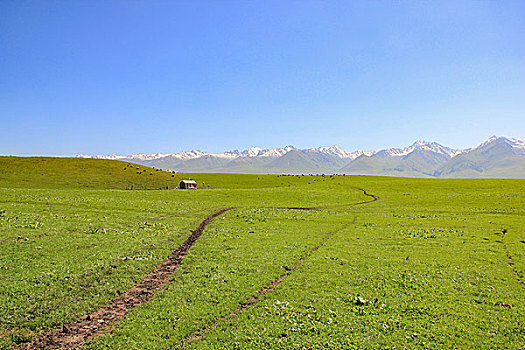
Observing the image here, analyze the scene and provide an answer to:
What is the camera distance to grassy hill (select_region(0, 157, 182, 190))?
75500mm

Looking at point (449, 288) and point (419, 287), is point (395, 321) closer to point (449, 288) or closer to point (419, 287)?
point (419, 287)

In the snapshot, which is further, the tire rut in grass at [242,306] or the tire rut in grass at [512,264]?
the tire rut in grass at [512,264]

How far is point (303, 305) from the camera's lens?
14273 mm

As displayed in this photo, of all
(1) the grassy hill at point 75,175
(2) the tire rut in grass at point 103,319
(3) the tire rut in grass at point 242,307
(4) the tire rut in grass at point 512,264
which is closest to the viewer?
(2) the tire rut in grass at point 103,319

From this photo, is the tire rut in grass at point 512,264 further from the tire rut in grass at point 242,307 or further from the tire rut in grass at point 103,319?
the tire rut in grass at point 103,319

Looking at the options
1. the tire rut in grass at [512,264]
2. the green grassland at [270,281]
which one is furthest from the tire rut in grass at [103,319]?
the tire rut in grass at [512,264]

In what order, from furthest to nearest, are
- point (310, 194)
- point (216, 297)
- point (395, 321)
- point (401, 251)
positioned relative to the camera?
point (310, 194), point (401, 251), point (216, 297), point (395, 321)

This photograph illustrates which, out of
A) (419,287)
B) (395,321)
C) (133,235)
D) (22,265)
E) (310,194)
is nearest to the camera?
(395,321)

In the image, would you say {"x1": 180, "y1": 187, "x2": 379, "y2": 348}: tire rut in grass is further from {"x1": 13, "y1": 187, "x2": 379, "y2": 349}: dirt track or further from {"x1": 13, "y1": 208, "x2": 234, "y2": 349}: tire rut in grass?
{"x1": 13, "y1": 208, "x2": 234, "y2": 349}: tire rut in grass

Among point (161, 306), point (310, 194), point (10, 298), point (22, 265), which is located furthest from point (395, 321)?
point (310, 194)

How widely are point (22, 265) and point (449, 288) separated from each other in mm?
26748

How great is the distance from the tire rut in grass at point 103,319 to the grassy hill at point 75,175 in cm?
7155

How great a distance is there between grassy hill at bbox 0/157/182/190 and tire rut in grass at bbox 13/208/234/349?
7155 cm

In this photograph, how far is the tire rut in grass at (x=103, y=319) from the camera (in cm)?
1136
